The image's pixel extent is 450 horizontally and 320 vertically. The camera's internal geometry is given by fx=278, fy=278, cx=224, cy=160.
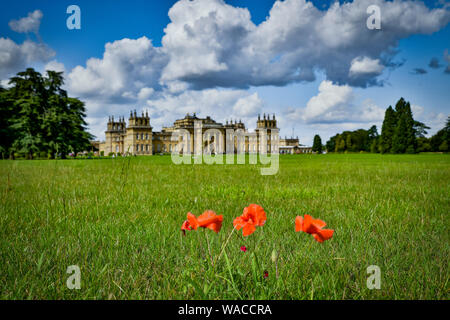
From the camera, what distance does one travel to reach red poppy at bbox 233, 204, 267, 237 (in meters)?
1.12

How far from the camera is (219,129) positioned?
9606 cm

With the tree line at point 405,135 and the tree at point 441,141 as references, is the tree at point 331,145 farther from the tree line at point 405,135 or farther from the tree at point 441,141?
the tree at point 441,141

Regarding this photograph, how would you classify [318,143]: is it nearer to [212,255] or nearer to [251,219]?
[212,255]

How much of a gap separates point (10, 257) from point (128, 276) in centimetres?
87

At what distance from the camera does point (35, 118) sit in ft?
102

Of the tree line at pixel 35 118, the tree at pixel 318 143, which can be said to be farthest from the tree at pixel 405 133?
the tree at pixel 318 143

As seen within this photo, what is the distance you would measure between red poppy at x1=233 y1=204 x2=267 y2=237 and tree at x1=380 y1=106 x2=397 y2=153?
62874mm

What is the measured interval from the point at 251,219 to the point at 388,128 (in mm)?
64533

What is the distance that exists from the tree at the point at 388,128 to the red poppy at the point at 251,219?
206 ft

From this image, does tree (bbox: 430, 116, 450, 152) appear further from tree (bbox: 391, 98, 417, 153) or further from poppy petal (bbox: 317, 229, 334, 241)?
poppy petal (bbox: 317, 229, 334, 241)

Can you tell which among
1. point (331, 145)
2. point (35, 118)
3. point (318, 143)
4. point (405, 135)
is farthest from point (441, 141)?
point (35, 118)

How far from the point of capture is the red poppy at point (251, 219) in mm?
1115

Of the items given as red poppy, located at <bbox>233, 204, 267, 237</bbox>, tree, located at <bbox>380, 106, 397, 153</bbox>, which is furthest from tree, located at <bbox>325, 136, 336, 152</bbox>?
red poppy, located at <bbox>233, 204, 267, 237</bbox>
